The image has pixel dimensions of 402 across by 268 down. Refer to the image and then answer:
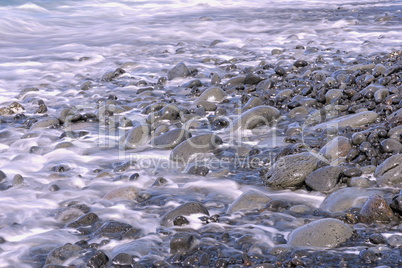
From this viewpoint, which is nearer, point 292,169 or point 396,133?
point 292,169

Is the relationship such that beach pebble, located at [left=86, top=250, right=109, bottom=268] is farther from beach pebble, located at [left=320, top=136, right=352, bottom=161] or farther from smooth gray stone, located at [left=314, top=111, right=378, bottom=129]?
smooth gray stone, located at [left=314, top=111, right=378, bottom=129]

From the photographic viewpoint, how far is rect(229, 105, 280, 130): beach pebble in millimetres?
5008

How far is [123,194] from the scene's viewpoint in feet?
12.1

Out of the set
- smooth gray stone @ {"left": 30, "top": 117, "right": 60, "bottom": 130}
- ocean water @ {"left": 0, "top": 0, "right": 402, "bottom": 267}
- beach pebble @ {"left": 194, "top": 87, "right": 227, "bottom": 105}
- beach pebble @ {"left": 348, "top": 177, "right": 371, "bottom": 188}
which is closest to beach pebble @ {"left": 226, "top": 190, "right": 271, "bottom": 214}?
ocean water @ {"left": 0, "top": 0, "right": 402, "bottom": 267}

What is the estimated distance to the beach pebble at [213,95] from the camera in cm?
602

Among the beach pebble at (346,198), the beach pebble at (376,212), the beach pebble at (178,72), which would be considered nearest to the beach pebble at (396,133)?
the beach pebble at (346,198)

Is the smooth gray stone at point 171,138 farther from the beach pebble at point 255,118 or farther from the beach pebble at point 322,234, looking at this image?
the beach pebble at point 322,234

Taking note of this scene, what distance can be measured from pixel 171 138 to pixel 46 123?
1.58 metres

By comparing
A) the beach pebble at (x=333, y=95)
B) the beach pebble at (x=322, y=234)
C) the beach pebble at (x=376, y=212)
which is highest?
the beach pebble at (x=333, y=95)

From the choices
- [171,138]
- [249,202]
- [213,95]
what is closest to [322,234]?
[249,202]

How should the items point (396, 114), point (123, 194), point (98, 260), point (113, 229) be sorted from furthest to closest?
1. point (396, 114)
2. point (123, 194)
3. point (113, 229)
4. point (98, 260)

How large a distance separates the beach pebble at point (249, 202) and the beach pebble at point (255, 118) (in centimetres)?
162

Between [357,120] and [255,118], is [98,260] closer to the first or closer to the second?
[255,118]

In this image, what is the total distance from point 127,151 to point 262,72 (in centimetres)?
294
